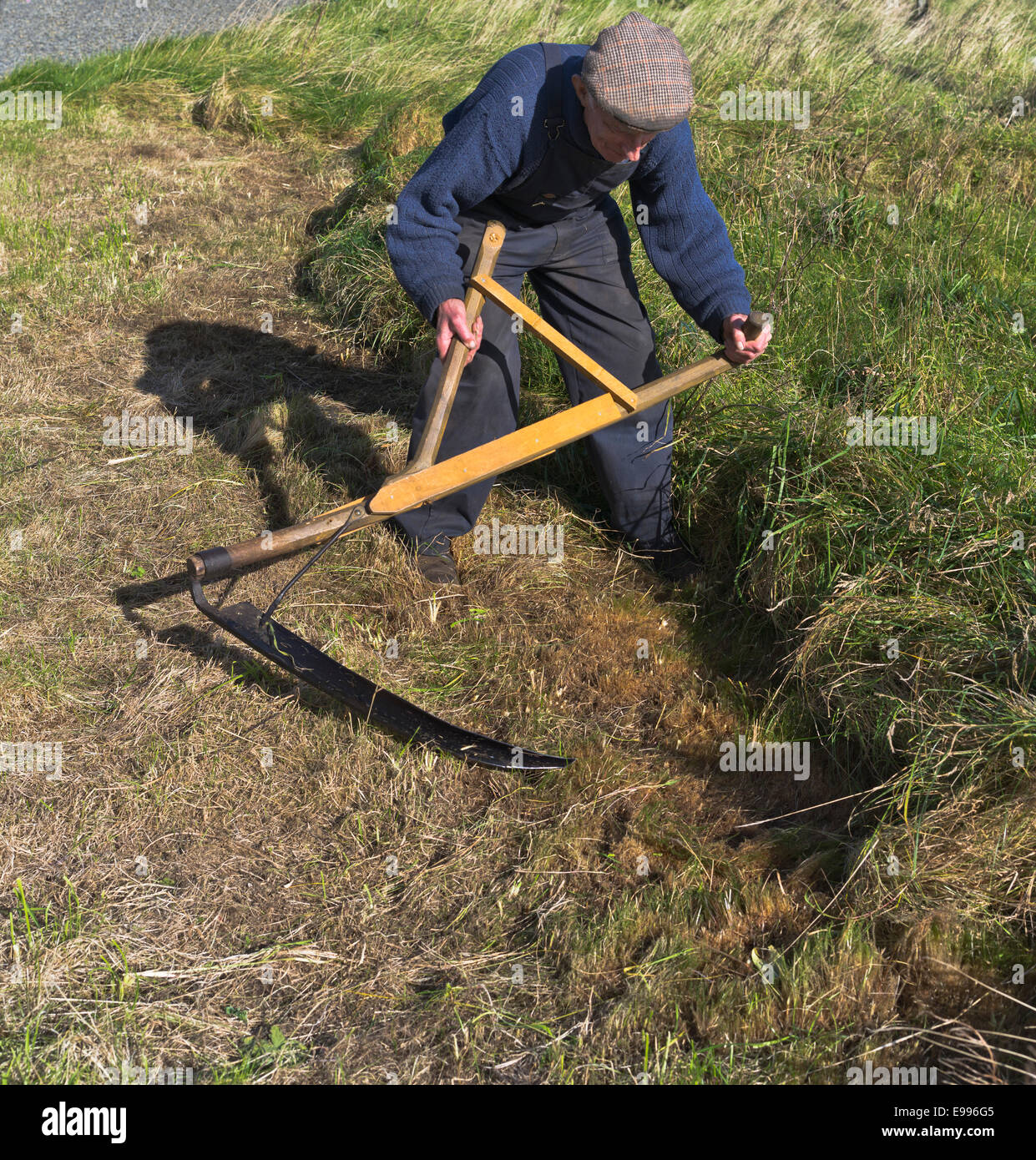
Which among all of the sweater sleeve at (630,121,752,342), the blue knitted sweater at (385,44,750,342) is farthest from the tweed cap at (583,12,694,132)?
the sweater sleeve at (630,121,752,342)

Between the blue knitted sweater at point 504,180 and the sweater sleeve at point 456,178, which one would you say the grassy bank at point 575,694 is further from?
the sweater sleeve at point 456,178

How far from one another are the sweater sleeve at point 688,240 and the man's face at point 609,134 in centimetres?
31

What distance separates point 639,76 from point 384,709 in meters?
1.89

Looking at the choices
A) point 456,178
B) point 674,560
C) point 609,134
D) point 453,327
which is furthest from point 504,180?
point 674,560

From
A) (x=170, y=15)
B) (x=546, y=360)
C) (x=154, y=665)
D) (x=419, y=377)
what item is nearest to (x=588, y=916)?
(x=154, y=665)

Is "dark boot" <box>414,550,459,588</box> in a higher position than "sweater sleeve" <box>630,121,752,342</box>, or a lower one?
lower

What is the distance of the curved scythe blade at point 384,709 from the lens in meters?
3.19

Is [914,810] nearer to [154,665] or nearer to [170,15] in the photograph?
[154,665]

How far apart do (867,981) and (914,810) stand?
517mm

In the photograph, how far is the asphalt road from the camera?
29.1 ft

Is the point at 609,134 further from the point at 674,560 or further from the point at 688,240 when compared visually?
the point at 674,560

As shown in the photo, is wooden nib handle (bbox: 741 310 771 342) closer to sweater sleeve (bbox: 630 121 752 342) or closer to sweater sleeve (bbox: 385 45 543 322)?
sweater sleeve (bbox: 630 121 752 342)

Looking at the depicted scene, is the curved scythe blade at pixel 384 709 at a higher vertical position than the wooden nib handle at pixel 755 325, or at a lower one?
lower

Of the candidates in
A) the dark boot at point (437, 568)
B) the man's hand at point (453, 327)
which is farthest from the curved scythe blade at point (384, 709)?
the man's hand at point (453, 327)
